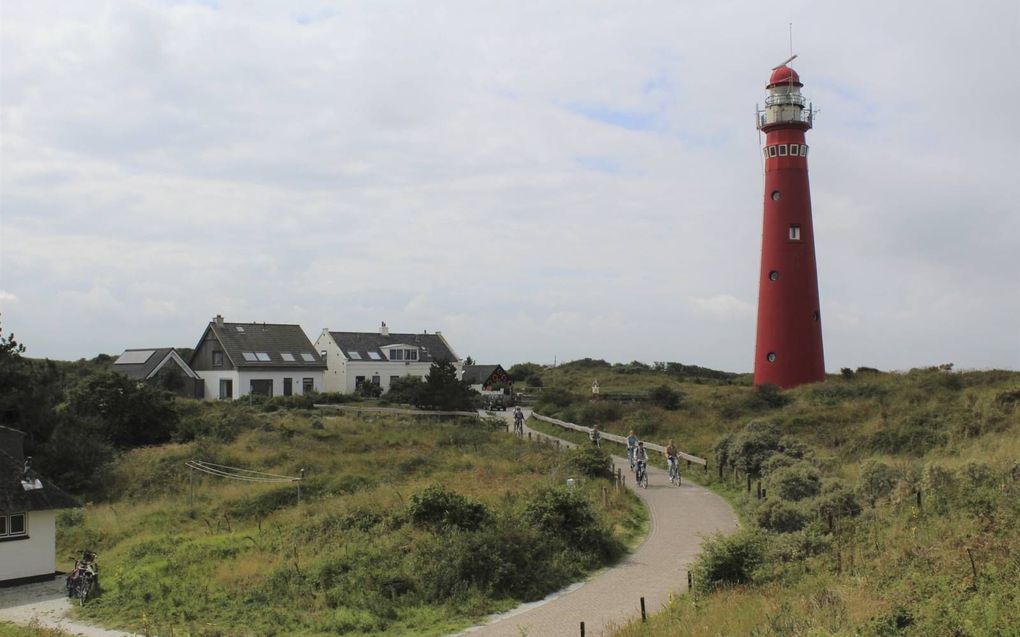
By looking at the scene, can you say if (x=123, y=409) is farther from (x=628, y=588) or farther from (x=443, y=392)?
(x=628, y=588)

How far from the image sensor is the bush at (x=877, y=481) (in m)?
17.6

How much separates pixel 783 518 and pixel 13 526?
684 inches

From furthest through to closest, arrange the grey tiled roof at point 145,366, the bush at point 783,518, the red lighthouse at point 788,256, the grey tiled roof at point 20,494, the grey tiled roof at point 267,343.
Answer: the grey tiled roof at point 267,343 → the grey tiled roof at point 145,366 → the red lighthouse at point 788,256 → the grey tiled roof at point 20,494 → the bush at point 783,518

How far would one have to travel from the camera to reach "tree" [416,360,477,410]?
47.4m

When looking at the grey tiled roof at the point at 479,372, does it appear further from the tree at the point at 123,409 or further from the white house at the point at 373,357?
the tree at the point at 123,409

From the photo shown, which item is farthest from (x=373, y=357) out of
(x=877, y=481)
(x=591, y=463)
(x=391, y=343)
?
(x=877, y=481)

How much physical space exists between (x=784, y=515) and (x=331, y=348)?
51801 millimetres

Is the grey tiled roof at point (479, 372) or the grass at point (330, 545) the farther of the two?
the grey tiled roof at point (479, 372)

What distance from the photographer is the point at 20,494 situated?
20.1m

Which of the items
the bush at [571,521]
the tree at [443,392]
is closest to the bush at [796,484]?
the bush at [571,521]

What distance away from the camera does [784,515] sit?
16953 mm

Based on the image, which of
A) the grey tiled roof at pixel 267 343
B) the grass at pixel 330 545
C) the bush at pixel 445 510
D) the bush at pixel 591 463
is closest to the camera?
the grass at pixel 330 545

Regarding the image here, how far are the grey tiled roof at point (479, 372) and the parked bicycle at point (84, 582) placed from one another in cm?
4893

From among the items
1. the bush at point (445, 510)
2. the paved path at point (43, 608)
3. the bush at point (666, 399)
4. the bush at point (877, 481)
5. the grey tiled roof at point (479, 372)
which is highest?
the grey tiled roof at point (479, 372)
